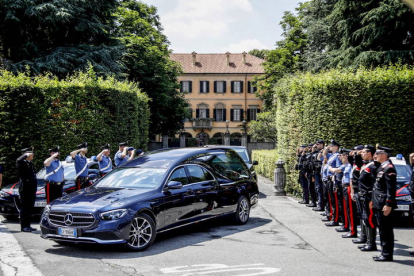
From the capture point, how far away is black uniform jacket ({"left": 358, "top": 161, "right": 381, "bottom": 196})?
319 inches

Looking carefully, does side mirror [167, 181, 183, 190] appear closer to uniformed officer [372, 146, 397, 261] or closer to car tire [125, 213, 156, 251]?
car tire [125, 213, 156, 251]

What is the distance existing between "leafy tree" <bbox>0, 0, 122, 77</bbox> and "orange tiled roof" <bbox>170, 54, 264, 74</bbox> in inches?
1765

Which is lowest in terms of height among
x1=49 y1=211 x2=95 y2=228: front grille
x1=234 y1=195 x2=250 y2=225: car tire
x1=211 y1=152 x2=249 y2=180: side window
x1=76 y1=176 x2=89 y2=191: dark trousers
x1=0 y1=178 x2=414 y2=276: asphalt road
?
x1=0 y1=178 x2=414 y2=276: asphalt road

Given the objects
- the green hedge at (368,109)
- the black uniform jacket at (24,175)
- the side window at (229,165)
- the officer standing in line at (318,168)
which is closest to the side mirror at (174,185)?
the side window at (229,165)

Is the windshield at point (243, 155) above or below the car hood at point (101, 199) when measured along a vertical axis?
above

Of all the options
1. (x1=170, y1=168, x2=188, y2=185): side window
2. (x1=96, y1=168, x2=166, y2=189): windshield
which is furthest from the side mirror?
(x1=170, y1=168, x2=188, y2=185): side window

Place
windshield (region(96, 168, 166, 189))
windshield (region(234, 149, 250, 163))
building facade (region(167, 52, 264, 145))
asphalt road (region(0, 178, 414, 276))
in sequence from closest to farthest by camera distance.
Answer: asphalt road (region(0, 178, 414, 276)) < windshield (region(96, 168, 166, 189)) < windshield (region(234, 149, 250, 163)) < building facade (region(167, 52, 264, 145))

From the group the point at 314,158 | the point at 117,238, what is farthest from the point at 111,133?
the point at 117,238

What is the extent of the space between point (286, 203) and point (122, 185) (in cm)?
760

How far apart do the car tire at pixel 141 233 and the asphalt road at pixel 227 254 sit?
5.8 inches

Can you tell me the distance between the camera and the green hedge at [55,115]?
1656cm

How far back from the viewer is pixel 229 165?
11828 millimetres

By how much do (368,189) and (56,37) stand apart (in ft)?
87.6

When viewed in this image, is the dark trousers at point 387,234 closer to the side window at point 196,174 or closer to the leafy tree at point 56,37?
the side window at point 196,174
